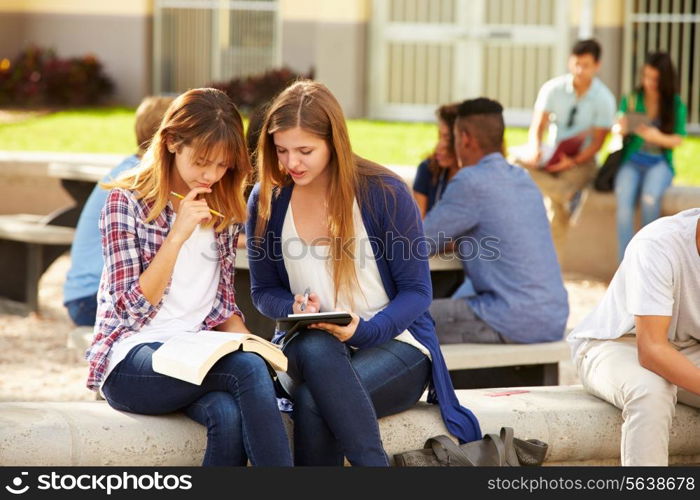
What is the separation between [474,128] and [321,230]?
65.7 inches

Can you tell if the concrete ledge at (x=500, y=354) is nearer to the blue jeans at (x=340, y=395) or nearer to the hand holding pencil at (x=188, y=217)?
the blue jeans at (x=340, y=395)

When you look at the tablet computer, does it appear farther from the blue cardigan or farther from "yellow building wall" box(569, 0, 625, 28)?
"yellow building wall" box(569, 0, 625, 28)

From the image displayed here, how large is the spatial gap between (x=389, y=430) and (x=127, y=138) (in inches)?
345

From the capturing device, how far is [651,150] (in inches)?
321

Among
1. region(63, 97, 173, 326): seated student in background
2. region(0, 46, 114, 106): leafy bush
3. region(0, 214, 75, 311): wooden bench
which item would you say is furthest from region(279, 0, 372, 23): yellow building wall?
region(63, 97, 173, 326): seated student in background

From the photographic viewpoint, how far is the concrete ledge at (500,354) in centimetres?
494

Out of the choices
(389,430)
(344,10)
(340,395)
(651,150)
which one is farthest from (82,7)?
(340,395)

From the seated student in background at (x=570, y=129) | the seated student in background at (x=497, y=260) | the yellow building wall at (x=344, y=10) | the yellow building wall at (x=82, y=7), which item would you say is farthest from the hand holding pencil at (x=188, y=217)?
the yellow building wall at (x=82, y=7)

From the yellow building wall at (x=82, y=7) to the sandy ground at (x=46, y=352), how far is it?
8665 mm

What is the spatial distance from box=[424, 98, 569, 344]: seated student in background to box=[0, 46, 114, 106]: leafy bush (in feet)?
37.6

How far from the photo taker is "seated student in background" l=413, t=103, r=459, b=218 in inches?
234

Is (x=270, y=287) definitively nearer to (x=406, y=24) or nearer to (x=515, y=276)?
(x=515, y=276)

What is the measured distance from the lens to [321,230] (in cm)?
394

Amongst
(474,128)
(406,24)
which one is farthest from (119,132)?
(474,128)
